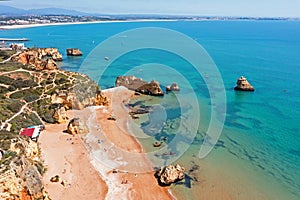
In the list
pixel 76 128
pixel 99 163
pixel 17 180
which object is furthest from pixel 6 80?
pixel 17 180

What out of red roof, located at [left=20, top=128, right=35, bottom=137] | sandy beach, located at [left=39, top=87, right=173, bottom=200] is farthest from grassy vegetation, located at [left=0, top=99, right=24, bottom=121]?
sandy beach, located at [left=39, top=87, right=173, bottom=200]

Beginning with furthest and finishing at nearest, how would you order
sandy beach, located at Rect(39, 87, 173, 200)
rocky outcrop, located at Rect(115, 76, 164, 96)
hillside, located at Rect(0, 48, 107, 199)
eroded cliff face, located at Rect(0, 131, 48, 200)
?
rocky outcrop, located at Rect(115, 76, 164, 96) → sandy beach, located at Rect(39, 87, 173, 200) → hillside, located at Rect(0, 48, 107, 199) → eroded cliff face, located at Rect(0, 131, 48, 200)

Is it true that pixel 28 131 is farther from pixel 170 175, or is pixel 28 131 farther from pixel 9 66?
pixel 9 66

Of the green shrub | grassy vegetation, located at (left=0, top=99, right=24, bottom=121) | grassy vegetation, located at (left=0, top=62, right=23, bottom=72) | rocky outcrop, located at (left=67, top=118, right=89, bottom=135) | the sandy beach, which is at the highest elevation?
grassy vegetation, located at (left=0, top=62, right=23, bottom=72)

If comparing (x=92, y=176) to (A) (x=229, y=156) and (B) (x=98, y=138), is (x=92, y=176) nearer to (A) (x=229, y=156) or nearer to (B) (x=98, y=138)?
(B) (x=98, y=138)

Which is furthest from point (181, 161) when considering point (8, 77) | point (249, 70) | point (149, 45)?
point (149, 45)

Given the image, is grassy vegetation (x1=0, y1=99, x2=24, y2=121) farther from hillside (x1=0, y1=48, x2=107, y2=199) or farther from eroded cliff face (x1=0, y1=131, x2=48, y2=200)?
eroded cliff face (x1=0, y1=131, x2=48, y2=200)

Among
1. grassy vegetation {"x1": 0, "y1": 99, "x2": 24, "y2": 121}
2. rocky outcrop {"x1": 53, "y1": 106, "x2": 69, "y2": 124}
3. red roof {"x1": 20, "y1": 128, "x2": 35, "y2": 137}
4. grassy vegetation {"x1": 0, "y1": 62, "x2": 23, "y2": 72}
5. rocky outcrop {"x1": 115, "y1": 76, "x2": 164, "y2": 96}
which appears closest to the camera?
red roof {"x1": 20, "y1": 128, "x2": 35, "y2": 137}
